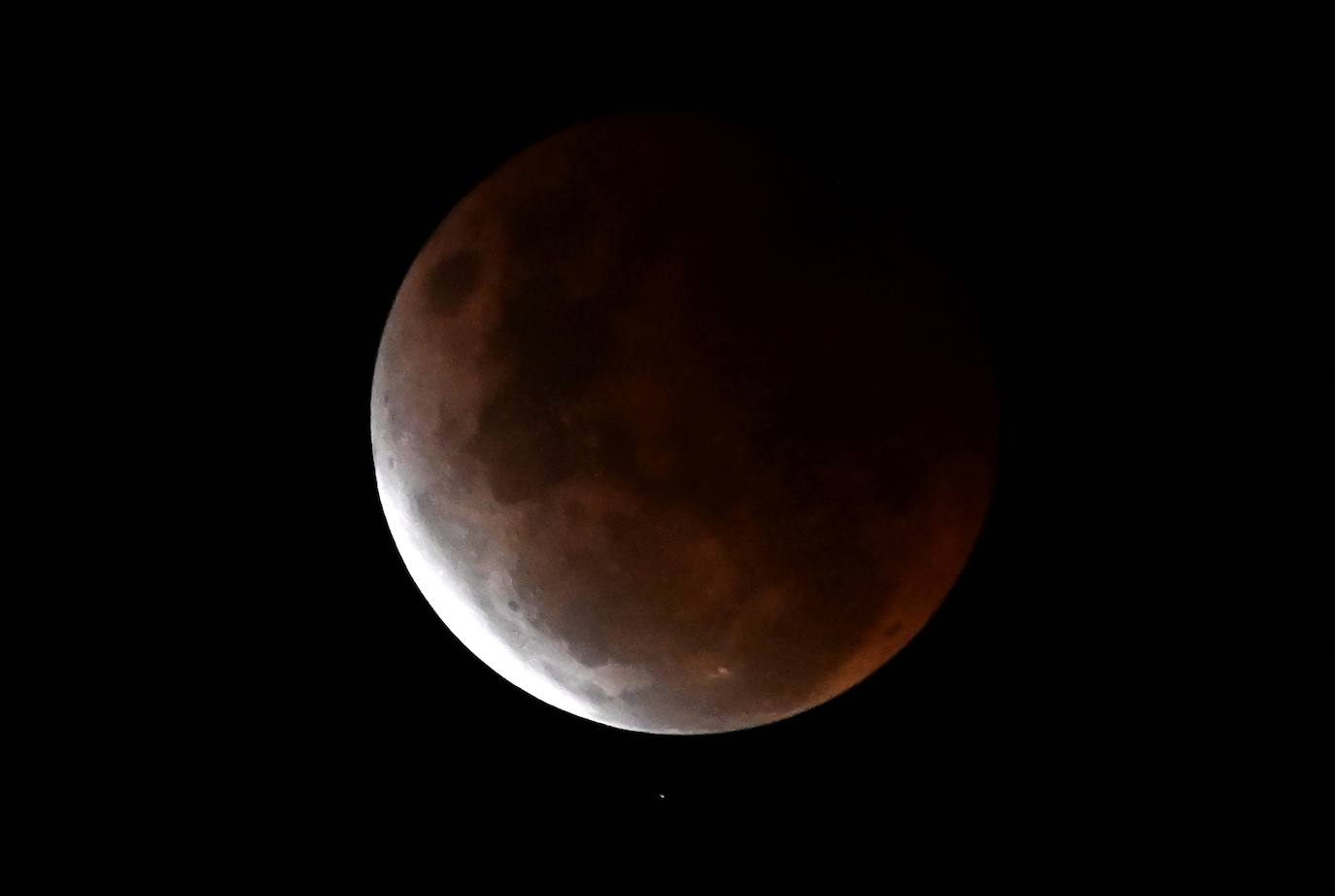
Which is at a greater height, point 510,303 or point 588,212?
point 588,212

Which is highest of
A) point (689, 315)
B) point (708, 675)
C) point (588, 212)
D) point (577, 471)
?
point (588, 212)

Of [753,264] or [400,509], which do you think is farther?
[400,509]

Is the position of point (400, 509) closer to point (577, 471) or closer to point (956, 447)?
point (577, 471)

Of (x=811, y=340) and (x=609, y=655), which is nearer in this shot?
(x=811, y=340)

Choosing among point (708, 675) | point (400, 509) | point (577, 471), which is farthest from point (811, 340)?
point (400, 509)

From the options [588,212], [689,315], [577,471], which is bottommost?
[577,471]

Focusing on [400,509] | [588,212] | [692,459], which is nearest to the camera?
[692,459]

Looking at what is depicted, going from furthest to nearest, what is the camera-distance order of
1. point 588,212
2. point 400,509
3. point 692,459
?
point 400,509
point 588,212
point 692,459

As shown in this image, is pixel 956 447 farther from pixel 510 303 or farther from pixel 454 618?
pixel 454 618

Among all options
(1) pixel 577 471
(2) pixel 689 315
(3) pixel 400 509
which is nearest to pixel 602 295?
(2) pixel 689 315
